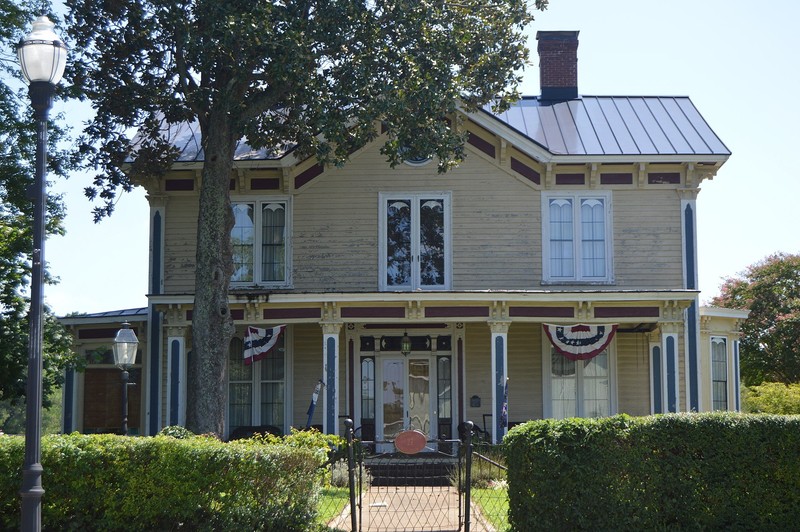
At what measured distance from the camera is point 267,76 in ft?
57.6

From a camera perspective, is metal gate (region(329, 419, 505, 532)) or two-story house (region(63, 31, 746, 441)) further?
two-story house (region(63, 31, 746, 441))

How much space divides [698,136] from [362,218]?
7.71 meters

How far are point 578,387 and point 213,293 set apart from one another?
881 centimetres

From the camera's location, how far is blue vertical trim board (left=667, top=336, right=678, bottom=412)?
20.2 m

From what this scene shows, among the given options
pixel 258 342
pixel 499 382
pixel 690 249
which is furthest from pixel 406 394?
pixel 690 249

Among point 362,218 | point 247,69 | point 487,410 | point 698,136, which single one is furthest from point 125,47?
point 698,136

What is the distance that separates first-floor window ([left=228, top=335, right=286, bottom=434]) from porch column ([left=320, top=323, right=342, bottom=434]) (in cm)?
219

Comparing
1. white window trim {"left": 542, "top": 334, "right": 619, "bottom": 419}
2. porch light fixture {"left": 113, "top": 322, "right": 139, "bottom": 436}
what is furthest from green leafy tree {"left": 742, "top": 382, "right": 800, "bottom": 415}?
porch light fixture {"left": 113, "top": 322, "right": 139, "bottom": 436}

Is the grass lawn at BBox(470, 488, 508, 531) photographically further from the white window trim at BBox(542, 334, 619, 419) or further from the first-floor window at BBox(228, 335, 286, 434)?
the first-floor window at BBox(228, 335, 286, 434)

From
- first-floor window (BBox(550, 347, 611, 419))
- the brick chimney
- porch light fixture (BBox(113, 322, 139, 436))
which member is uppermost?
the brick chimney

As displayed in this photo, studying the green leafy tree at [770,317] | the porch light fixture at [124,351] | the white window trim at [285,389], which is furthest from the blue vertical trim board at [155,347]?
the green leafy tree at [770,317]

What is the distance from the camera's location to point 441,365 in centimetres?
2230

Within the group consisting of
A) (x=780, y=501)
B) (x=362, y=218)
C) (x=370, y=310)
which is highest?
(x=362, y=218)

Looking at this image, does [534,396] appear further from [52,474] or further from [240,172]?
[52,474]
